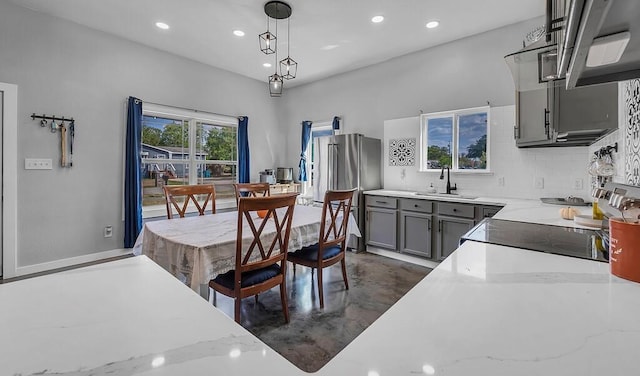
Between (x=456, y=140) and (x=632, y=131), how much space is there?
2466 mm

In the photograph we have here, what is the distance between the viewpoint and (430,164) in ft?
13.7

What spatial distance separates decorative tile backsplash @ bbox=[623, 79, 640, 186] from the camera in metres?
1.43

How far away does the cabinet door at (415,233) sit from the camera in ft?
11.8

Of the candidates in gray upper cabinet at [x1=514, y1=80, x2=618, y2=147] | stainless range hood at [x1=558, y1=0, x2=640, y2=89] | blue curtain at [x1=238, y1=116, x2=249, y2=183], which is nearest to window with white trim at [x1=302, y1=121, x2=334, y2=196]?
blue curtain at [x1=238, y1=116, x2=249, y2=183]

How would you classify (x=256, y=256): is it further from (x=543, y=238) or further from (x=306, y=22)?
(x=306, y=22)

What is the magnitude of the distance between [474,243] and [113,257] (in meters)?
4.44

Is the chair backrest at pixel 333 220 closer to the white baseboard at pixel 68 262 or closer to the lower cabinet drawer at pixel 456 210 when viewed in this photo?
the lower cabinet drawer at pixel 456 210

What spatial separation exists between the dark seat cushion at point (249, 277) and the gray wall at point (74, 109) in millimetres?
2817

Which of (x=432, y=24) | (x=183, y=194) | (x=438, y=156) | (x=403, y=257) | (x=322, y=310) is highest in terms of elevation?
(x=432, y=24)

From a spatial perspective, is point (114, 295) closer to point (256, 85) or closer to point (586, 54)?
point (586, 54)

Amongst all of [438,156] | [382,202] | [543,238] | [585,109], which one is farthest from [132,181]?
[585,109]

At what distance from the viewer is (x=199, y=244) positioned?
179cm

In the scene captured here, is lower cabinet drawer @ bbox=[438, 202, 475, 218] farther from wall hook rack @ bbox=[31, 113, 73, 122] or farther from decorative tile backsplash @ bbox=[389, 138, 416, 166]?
wall hook rack @ bbox=[31, 113, 73, 122]

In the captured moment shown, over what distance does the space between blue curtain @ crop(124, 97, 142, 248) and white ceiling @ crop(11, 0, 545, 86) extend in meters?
1.03
